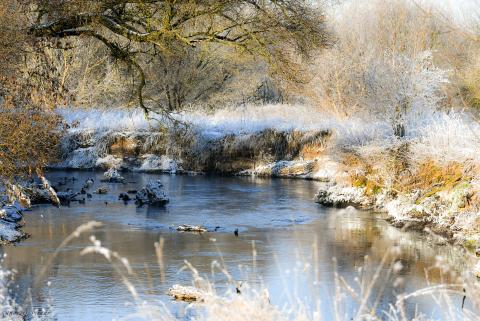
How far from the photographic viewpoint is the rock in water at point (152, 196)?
2383cm

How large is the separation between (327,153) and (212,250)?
10.9 meters

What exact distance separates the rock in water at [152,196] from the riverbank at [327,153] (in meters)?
2.24

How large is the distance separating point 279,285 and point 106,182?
56.8 ft

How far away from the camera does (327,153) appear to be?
2658cm

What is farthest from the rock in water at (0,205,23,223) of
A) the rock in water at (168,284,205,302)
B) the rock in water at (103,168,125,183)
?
the rock in water at (103,168,125,183)

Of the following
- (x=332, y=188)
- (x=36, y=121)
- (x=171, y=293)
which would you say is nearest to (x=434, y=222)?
(x=332, y=188)

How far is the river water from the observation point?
495 inches

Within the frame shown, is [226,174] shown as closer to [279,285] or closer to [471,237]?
[471,237]

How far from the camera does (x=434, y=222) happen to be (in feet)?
66.3

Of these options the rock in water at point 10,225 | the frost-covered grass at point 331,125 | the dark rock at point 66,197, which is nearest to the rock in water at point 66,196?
the dark rock at point 66,197

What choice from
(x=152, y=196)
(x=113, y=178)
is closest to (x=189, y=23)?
(x=152, y=196)

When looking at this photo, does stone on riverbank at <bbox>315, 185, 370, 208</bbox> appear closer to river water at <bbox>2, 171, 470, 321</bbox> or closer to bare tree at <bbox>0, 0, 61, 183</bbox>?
river water at <bbox>2, 171, 470, 321</bbox>

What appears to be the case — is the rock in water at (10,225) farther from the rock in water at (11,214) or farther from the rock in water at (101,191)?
the rock in water at (101,191)

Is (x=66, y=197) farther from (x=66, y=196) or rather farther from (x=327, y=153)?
(x=327, y=153)
